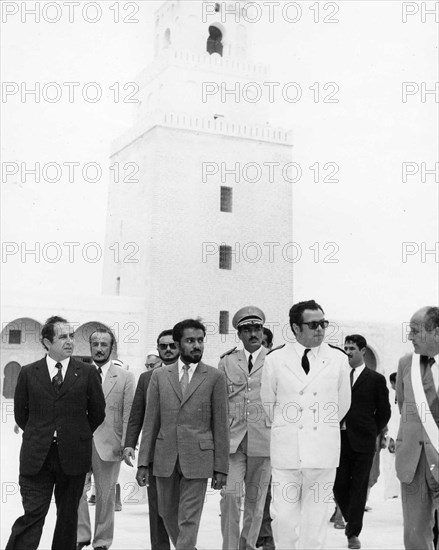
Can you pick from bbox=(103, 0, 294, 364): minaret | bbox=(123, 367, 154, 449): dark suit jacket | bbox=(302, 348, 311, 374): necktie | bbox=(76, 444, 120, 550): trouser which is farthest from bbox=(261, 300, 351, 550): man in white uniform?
bbox=(103, 0, 294, 364): minaret

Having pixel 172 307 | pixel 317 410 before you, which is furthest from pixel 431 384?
pixel 172 307

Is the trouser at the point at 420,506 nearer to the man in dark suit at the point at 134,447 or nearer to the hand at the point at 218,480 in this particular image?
the hand at the point at 218,480

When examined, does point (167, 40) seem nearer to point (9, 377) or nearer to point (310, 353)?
point (9, 377)

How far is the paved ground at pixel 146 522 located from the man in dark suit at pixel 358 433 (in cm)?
39

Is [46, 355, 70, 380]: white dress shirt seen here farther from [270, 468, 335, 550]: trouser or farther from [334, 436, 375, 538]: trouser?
[334, 436, 375, 538]: trouser

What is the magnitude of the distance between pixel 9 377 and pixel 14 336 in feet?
4.40

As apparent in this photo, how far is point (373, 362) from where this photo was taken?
31078mm

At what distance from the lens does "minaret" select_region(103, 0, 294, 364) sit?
28.2m

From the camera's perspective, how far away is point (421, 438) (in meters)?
5.02

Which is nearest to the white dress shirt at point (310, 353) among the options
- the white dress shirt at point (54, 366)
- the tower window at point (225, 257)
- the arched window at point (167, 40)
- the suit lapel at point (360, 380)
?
the white dress shirt at point (54, 366)

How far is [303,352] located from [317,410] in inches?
17.0

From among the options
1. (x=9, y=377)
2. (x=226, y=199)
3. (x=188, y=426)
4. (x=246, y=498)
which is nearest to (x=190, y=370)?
(x=188, y=426)

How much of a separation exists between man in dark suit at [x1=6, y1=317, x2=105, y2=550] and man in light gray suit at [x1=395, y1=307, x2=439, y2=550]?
2.10 metres

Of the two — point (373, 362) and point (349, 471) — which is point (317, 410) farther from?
point (373, 362)
